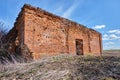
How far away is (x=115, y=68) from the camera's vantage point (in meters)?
4.57

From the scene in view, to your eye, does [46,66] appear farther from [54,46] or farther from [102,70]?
[54,46]

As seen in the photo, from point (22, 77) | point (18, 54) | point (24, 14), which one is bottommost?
point (22, 77)

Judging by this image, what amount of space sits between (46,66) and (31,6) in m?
4.54

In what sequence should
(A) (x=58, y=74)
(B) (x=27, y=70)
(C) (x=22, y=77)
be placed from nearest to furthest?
1. (A) (x=58, y=74)
2. (C) (x=22, y=77)
3. (B) (x=27, y=70)

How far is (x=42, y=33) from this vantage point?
9.32m

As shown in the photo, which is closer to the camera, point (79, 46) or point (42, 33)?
point (42, 33)

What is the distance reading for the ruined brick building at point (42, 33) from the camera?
859 cm

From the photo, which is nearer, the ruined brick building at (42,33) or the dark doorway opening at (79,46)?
the ruined brick building at (42,33)

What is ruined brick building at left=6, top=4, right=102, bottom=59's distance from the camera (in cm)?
859

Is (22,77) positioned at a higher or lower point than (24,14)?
lower

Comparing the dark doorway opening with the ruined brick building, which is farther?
the dark doorway opening

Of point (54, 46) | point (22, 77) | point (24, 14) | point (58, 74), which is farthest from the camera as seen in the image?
point (54, 46)

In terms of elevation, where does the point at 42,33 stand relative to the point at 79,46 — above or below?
above

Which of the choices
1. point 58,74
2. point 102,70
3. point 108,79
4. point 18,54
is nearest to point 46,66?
point 58,74
